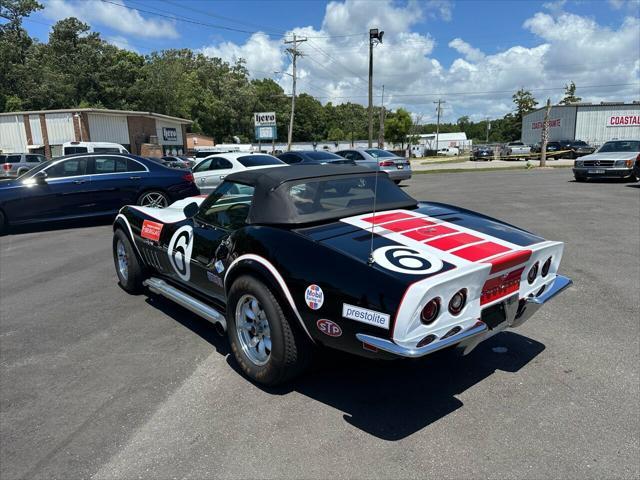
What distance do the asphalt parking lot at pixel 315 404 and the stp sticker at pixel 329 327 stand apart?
1.68 feet

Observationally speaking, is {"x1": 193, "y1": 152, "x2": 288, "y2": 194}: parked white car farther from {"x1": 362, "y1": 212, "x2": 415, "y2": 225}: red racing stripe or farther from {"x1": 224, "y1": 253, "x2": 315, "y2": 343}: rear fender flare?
{"x1": 224, "y1": 253, "x2": 315, "y2": 343}: rear fender flare

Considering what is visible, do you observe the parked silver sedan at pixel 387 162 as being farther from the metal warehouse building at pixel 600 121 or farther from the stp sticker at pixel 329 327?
the metal warehouse building at pixel 600 121

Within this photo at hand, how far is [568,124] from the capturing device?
4956 centimetres

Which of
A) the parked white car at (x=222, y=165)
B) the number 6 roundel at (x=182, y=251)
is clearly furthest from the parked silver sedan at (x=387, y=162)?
the number 6 roundel at (x=182, y=251)

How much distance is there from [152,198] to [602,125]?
50.4 meters

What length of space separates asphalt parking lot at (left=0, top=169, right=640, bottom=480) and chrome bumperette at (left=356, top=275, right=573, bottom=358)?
0.50 m

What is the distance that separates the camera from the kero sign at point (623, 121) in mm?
47281

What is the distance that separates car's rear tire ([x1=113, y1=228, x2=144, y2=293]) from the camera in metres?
5.18

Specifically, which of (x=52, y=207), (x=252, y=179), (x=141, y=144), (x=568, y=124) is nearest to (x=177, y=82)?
(x=141, y=144)

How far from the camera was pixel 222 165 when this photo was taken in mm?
13555

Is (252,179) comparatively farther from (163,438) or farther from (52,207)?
(52,207)

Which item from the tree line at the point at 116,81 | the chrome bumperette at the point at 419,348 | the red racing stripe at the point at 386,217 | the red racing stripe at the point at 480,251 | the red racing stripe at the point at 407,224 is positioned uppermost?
the tree line at the point at 116,81

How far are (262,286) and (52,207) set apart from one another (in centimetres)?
827

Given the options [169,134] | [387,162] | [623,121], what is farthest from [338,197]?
[623,121]
